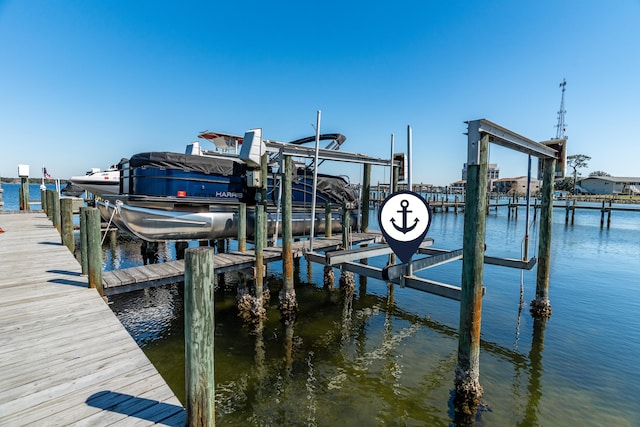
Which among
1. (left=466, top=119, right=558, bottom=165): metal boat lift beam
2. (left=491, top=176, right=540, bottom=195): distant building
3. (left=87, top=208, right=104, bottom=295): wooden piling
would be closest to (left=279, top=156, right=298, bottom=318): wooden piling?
(left=87, top=208, right=104, bottom=295): wooden piling

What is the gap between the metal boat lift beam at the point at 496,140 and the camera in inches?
201

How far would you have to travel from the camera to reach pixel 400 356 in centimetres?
750

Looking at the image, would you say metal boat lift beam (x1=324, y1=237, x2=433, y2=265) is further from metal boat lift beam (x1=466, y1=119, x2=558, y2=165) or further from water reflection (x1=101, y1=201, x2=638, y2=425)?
metal boat lift beam (x1=466, y1=119, x2=558, y2=165)

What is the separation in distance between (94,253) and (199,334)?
13.4 feet

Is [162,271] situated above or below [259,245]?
below

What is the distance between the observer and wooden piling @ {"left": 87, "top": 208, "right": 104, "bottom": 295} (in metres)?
5.61

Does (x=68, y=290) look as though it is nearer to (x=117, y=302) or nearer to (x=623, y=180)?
(x=117, y=302)

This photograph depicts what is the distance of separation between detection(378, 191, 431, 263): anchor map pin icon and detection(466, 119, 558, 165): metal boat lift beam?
4.61 ft

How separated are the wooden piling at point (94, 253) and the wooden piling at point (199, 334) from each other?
13.0 feet

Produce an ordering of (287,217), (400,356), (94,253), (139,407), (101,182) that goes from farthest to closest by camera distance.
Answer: (101,182) < (287,217) < (400,356) < (94,253) < (139,407)

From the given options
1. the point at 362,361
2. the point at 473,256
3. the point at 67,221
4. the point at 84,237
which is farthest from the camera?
the point at 67,221

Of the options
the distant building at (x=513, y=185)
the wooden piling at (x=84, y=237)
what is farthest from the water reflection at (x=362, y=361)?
the distant building at (x=513, y=185)

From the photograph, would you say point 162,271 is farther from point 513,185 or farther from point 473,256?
→ point 513,185

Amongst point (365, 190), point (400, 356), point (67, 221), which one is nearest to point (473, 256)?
point (400, 356)
